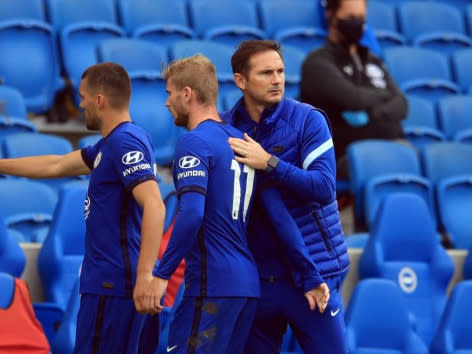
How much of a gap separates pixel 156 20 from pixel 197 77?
4625mm

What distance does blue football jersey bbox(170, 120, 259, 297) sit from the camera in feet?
13.5

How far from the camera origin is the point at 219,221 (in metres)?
4.12

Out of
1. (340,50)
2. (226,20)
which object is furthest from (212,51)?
(340,50)

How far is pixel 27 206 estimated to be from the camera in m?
6.37

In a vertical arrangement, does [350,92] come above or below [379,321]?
above

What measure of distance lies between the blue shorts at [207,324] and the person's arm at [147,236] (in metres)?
0.16

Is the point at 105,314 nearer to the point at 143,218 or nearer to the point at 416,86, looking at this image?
the point at 143,218

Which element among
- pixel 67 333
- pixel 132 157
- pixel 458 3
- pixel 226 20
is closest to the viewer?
pixel 132 157

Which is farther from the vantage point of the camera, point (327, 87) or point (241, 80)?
point (327, 87)

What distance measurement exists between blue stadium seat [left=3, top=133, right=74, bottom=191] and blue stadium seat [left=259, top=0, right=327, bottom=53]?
2.85 m

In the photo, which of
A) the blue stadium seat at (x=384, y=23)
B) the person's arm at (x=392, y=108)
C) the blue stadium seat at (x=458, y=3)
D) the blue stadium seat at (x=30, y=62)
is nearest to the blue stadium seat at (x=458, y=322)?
the person's arm at (x=392, y=108)

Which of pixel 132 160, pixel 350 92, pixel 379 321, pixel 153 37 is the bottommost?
pixel 379 321

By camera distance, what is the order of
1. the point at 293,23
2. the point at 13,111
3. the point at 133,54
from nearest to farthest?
the point at 13,111 < the point at 133,54 < the point at 293,23

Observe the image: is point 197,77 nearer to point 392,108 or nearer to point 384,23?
point 392,108
